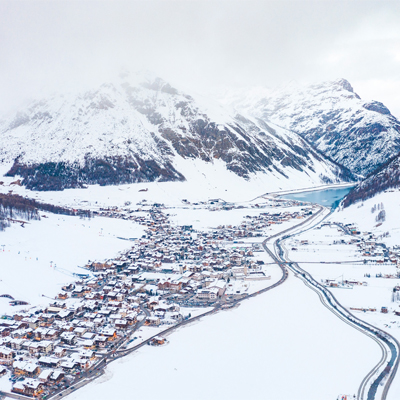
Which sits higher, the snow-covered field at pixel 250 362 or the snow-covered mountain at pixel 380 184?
the snow-covered mountain at pixel 380 184

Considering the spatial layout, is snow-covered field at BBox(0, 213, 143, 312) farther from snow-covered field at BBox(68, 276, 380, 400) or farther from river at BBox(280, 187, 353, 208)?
river at BBox(280, 187, 353, 208)

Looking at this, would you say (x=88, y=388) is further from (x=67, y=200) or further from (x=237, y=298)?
(x=67, y=200)

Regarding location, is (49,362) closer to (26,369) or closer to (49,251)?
(26,369)

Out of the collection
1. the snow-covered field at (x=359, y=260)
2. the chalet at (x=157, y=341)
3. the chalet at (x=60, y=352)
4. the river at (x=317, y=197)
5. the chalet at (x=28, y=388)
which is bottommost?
the chalet at (x=28, y=388)

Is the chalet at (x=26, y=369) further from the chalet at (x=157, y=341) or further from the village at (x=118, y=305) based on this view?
the chalet at (x=157, y=341)

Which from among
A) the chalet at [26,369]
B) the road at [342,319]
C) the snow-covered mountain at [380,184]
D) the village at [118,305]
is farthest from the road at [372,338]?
the snow-covered mountain at [380,184]

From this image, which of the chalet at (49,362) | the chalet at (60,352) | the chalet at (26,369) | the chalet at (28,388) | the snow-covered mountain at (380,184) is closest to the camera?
the chalet at (28,388)

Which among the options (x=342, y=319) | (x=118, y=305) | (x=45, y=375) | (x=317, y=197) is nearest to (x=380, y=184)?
(x=317, y=197)

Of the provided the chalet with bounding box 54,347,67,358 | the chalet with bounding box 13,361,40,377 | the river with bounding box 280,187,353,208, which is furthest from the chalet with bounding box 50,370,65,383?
the river with bounding box 280,187,353,208
